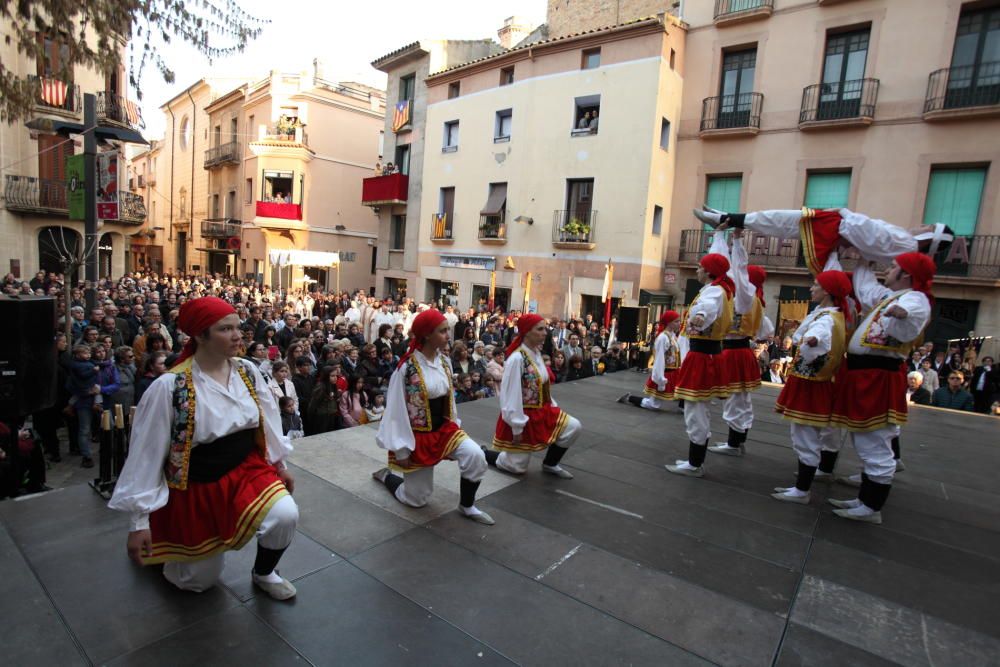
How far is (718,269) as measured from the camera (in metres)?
5.18

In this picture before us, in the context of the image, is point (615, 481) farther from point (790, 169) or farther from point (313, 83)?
point (313, 83)

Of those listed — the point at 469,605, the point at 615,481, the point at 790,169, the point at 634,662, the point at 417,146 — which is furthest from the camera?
the point at 417,146

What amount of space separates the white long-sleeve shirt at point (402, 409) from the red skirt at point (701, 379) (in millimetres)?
2345

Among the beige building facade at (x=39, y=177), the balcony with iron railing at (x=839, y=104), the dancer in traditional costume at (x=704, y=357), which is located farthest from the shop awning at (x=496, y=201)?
the dancer in traditional costume at (x=704, y=357)

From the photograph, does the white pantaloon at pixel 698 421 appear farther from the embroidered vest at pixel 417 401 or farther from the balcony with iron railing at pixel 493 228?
the balcony with iron railing at pixel 493 228

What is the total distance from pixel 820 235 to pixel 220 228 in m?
33.5

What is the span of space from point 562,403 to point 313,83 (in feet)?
87.1

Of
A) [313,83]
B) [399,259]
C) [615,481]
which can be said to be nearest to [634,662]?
[615,481]

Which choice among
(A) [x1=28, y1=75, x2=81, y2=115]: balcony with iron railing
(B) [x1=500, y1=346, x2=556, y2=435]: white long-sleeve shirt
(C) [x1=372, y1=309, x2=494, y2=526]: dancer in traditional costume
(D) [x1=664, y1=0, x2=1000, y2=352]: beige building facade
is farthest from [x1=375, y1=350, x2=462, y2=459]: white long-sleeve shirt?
(A) [x1=28, y1=75, x2=81, y2=115]: balcony with iron railing

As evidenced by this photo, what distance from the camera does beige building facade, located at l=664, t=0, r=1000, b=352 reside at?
1328 centimetres

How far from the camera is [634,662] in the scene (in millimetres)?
2635

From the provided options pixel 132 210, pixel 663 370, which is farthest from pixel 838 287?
pixel 132 210

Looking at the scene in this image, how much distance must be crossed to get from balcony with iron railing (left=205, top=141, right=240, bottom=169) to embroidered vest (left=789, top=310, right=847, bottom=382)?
32.3 metres

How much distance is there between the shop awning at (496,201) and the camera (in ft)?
65.8
